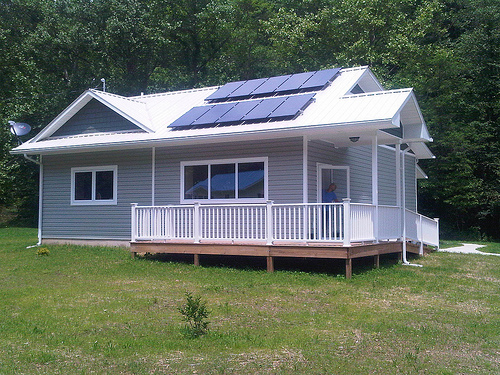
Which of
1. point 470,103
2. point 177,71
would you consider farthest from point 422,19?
point 177,71

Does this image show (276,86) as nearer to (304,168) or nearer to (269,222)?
(304,168)

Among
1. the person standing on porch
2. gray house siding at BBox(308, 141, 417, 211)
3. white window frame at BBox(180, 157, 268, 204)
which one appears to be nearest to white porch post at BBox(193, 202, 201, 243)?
white window frame at BBox(180, 157, 268, 204)

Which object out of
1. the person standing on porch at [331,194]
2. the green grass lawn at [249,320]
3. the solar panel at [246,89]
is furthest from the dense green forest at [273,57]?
the green grass lawn at [249,320]

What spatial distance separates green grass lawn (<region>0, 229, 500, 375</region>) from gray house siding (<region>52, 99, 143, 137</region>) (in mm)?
5191

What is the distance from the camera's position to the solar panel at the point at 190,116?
1591 centimetres

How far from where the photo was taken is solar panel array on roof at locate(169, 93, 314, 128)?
568 inches

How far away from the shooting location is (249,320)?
850 cm

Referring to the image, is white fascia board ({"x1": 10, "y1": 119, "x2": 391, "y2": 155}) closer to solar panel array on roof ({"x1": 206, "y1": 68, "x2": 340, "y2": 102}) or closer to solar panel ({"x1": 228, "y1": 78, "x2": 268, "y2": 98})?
solar panel array on roof ({"x1": 206, "y1": 68, "x2": 340, "y2": 102})

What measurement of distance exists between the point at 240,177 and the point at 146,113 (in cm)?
509

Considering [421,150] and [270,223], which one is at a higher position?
[421,150]

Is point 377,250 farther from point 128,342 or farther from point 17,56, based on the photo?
point 17,56

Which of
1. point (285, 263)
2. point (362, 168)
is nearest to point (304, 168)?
point (285, 263)

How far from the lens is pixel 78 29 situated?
30500 millimetres

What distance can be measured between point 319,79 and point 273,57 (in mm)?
17349
